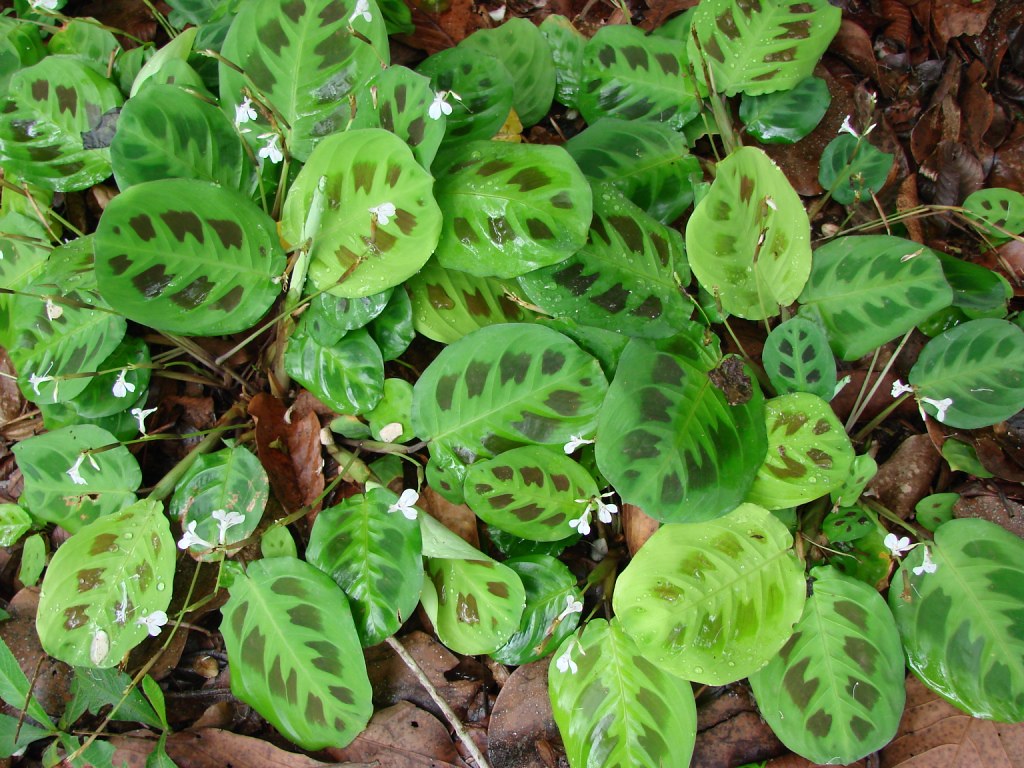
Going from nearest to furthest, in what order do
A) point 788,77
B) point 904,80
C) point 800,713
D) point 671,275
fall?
point 800,713 < point 671,275 < point 788,77 < point 904,80

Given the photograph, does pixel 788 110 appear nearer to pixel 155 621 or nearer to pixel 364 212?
pixel 364 212

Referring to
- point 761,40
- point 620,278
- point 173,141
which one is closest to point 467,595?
point 620,278

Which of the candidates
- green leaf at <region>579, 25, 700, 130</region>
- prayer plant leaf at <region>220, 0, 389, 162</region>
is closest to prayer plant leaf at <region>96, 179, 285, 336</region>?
prayer plant leaf at <region>220, 0, 389, 162</region>

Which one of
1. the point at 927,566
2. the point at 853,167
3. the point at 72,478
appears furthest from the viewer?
the point at 853,167

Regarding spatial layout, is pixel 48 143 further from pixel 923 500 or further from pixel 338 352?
pixel 923 500

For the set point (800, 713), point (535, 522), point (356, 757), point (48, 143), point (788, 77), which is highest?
point (788, 77)

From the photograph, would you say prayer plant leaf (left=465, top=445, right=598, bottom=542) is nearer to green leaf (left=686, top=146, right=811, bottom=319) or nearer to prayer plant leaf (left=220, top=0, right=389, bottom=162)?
green leaf (left=686, top=146, right=811, bottom=319)

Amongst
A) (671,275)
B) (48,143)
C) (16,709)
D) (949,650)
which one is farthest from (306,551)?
(949,650)

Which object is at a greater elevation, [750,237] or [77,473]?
[750,237]
